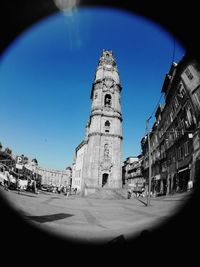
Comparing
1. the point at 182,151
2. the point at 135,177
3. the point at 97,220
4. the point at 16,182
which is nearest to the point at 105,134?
the point at 135,177

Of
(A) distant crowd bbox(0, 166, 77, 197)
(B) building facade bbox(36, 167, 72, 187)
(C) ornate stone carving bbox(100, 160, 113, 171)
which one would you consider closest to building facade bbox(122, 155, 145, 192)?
(C) ornate stone carving bbox(100, 160, 113, 171)

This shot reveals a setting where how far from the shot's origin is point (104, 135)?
3559cm

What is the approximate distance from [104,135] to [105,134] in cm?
29

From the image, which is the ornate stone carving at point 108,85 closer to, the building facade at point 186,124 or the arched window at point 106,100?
the arched window at point 106,100

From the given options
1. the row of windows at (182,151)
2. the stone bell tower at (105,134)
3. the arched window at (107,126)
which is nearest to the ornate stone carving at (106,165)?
the stone bell tower at (105,134)

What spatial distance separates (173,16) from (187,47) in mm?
505

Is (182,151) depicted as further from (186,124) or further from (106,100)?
(106,100)

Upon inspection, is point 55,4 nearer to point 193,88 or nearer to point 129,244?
point 193,88

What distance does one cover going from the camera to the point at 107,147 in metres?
35.4

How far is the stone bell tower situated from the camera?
33.3m

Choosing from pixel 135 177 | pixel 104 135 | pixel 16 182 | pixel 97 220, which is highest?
pixel 104 135

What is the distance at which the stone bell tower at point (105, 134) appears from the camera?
109 ft

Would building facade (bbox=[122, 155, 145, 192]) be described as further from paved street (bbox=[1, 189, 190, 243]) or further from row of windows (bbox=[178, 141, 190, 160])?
row of windows (bbox=[178, 141, 190, 160])

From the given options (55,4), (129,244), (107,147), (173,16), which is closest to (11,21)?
(55,4)
